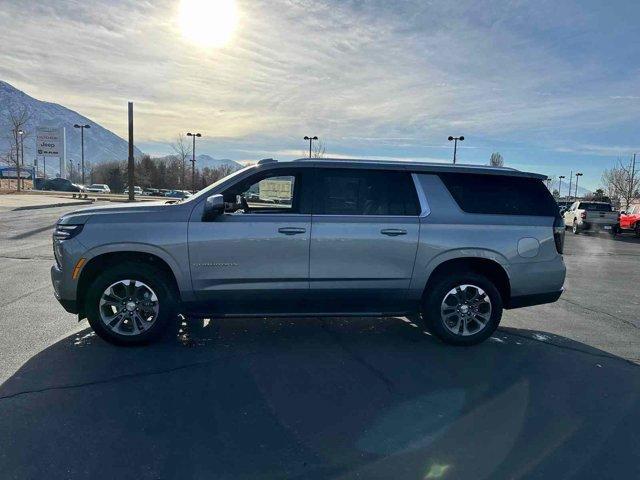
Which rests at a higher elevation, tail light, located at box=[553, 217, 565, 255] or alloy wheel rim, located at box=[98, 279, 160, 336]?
tail light, located at box=[553, 217, 565, 255]

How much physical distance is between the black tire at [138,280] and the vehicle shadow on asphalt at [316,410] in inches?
6.0

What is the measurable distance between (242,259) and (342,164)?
4.89 ft

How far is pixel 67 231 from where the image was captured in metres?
4.62

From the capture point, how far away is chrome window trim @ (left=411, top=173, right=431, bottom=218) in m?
5.03

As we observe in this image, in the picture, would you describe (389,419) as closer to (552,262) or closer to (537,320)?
(552,262)

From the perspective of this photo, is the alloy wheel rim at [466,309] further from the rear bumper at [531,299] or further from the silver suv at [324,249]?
the rear bumper at [531,299]

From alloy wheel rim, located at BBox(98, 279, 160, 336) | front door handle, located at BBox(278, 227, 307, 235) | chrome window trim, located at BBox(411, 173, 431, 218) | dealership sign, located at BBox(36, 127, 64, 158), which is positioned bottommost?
alloy wheel rim, located at BBox(98, 279, 160, 336)

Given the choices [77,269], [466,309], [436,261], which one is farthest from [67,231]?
[466,309]

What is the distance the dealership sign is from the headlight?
77.1 metres

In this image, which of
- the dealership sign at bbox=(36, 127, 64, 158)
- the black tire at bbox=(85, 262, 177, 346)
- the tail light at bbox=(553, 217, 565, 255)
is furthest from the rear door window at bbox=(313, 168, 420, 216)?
the dealership sign at bbox=(36, 127, 64, 158)

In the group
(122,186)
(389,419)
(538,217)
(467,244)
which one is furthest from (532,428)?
(122,186)

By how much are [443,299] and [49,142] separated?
264ft

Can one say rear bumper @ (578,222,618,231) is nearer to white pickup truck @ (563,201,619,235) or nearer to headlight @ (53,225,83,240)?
white pickup truck @ (563,201,619,235)

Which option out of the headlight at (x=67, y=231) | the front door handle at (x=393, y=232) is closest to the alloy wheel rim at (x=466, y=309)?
the front door handle at (x=393, y=232)
